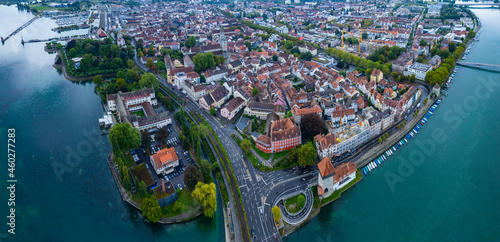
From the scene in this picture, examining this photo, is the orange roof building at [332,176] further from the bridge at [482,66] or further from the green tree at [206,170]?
the bridge at [482,66]

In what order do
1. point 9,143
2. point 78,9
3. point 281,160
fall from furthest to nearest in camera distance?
point 78,9, point 9,143, point 281,160

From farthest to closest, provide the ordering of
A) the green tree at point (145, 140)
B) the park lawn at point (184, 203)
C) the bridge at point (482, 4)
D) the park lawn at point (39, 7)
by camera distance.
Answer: the park lawn at point (39, 7) < the bridge at point (482, 4) < the green tree at point (145, 140) < the park lawn at point (184, 203)

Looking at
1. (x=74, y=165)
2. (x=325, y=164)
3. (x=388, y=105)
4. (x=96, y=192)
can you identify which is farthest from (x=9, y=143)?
(x=388, y=105)

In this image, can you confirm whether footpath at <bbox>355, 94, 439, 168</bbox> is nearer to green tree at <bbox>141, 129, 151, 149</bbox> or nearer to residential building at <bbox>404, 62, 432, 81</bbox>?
residential building at <bbox>404, 62, 432, 81</bbox>

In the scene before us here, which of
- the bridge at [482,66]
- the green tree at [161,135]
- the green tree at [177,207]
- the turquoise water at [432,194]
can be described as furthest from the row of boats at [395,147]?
→ the bridge at [482,66]

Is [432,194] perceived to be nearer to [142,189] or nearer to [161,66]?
[142,189]

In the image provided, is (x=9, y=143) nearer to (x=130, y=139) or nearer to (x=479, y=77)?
(x=130, y=139)

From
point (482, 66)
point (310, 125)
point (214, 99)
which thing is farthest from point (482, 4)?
point (214, 99)

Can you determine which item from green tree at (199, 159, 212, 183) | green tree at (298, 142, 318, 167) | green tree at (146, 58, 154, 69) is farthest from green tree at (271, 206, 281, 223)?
green tree at (146, 58, 154, 69)
